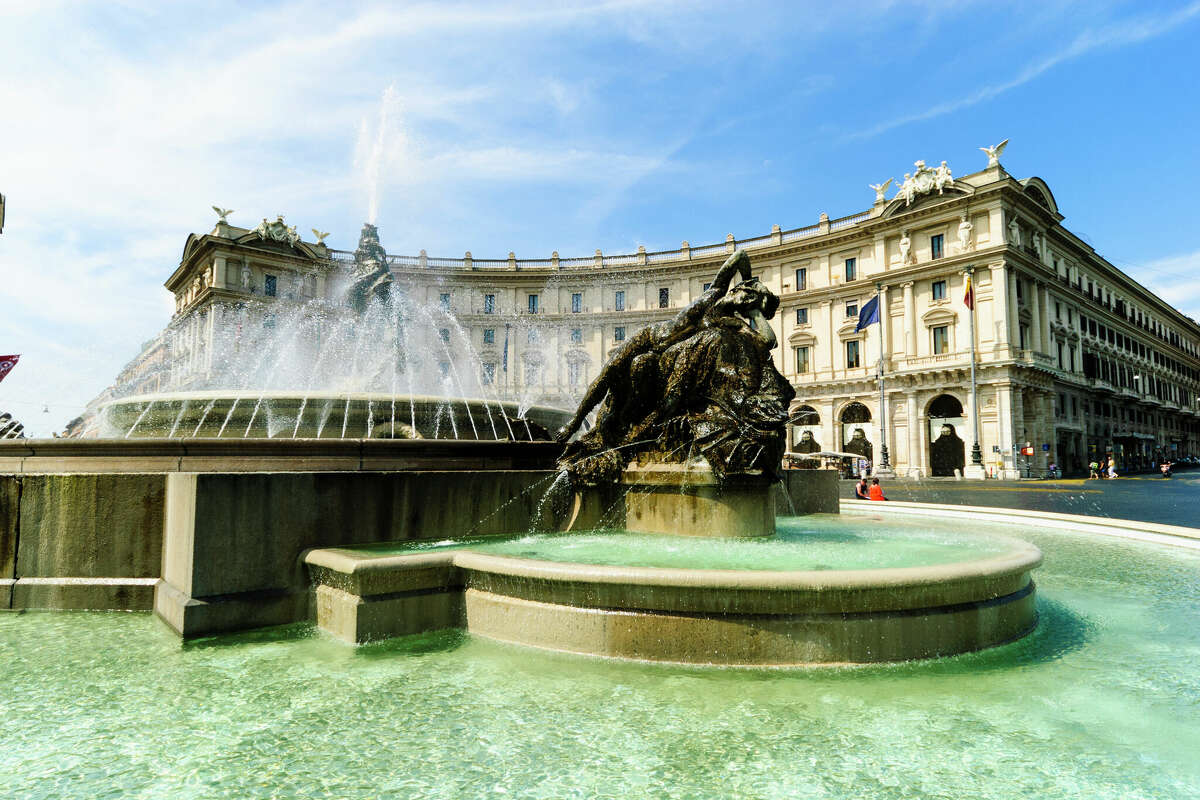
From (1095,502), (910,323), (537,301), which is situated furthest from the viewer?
(537,301)

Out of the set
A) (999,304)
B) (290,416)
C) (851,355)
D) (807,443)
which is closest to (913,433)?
(851,355)

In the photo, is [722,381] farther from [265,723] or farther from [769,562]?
[265,723]

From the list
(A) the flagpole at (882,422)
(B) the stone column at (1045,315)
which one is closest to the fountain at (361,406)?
(A) the flagpole at (882,422)

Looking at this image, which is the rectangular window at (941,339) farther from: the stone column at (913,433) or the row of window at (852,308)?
the stone column at (913,433)

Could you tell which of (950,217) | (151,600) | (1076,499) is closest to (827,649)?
(151,600)

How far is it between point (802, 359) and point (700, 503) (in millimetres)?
49595

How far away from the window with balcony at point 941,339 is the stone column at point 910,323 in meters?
1.33

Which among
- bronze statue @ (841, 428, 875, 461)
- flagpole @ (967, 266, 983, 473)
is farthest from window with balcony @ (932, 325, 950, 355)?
bronze statue @ (841, 428, 875, 461)

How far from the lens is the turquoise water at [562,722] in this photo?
2648 millimetres

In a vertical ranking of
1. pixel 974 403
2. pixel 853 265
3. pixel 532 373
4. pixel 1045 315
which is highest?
pixel 853 265

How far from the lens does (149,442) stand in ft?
20.7

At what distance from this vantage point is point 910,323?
152 ft

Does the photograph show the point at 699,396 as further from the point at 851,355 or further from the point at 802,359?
the point at 802,359

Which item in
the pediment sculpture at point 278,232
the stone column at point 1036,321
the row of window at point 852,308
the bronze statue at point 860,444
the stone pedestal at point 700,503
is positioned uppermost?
the pediment sculpture at point 278,232
